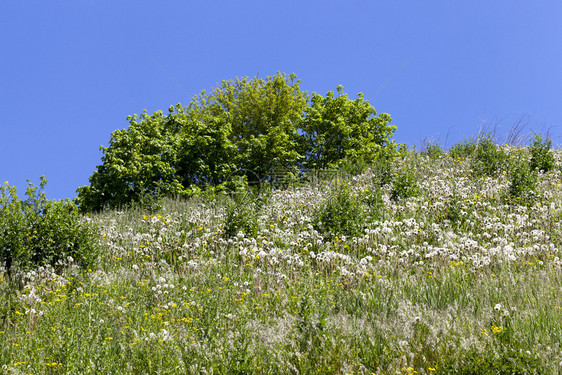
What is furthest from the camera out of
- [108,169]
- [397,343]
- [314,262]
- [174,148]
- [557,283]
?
[174,148]

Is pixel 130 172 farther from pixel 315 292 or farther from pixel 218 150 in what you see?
pixel 315 292

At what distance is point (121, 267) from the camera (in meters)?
9.14

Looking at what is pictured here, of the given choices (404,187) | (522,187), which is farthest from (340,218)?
(522,187)

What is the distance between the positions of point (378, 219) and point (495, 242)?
256cm

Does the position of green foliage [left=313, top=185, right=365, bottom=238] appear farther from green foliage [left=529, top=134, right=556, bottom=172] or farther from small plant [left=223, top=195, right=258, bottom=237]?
green foliage [left=529, top=134, right=556, bottom=172]

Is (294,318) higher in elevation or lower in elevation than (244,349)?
higher

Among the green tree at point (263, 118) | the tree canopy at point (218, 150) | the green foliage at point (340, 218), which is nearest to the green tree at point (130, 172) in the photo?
the tree canopy at point (218, 150)

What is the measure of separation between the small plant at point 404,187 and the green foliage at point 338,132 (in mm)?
10782

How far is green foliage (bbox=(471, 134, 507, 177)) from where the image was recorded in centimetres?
1559

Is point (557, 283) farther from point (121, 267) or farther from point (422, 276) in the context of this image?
point (121, 267)

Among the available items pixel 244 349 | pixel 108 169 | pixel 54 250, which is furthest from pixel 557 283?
pixel 108 169

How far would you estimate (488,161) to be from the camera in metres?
16.2

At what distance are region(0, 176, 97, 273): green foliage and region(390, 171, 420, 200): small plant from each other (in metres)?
7.98

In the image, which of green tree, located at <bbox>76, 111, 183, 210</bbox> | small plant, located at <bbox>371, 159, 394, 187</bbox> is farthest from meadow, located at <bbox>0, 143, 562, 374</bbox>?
green tree, located at <bbox>76, 111, 183, 210</bbox>
